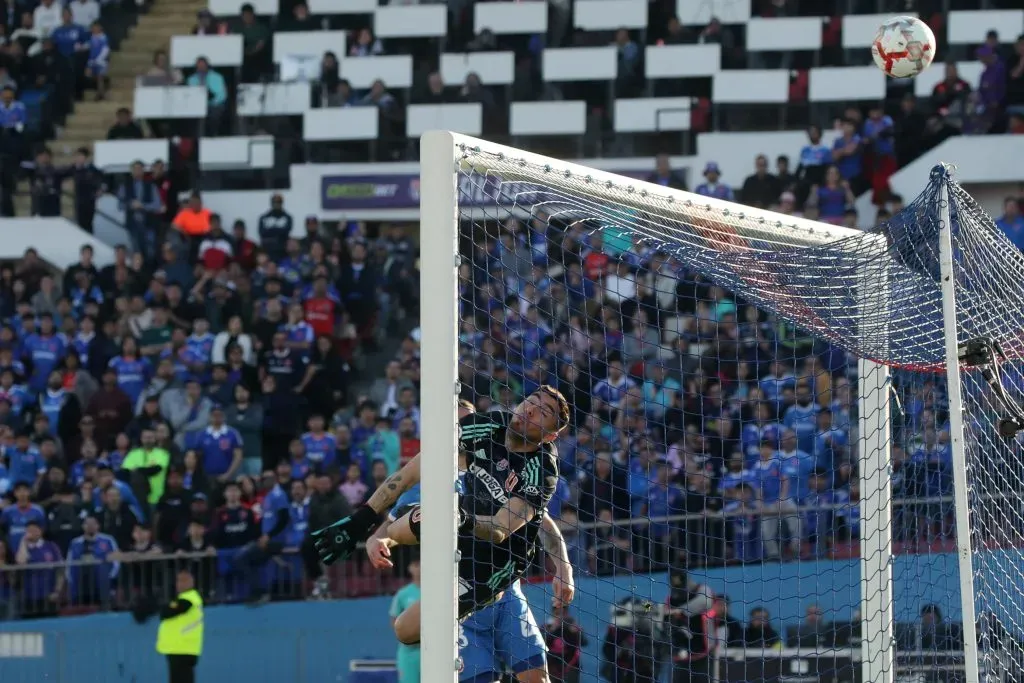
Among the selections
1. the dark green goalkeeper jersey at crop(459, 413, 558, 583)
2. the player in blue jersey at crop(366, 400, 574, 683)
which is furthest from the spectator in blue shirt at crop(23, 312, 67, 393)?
the dark green goalkeeper jersey at crop(459, 413, 558, 583)

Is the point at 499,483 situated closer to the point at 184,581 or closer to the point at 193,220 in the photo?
the point at 184,581

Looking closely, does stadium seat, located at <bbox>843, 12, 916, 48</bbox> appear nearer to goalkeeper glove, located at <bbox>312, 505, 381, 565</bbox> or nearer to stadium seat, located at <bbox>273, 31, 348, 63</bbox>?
stadium seat, located at <bbox>273, 31, 348, 63</bbox>

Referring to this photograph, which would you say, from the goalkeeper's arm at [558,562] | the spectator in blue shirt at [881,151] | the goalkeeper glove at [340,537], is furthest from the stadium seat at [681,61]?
the goalkeeper glove at [340,537]

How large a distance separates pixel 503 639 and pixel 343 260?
998cm

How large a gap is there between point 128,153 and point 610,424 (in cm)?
882

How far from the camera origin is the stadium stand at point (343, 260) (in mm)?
13148

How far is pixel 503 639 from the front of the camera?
22.6 feet

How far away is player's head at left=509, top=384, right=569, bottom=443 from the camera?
6.51 metres

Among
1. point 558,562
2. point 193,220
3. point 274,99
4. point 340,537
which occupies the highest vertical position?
point 274,99

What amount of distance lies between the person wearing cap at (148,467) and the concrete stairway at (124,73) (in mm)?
5125

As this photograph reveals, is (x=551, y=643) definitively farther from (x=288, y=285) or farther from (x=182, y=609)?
(x=288, y=285)

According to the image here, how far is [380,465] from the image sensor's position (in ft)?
44.7

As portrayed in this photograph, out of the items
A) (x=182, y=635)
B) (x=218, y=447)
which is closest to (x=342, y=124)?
(x=218, y=447)

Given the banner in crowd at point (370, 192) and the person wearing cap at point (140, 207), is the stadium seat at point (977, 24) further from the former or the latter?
the person wearing cap at point (140, 207)
